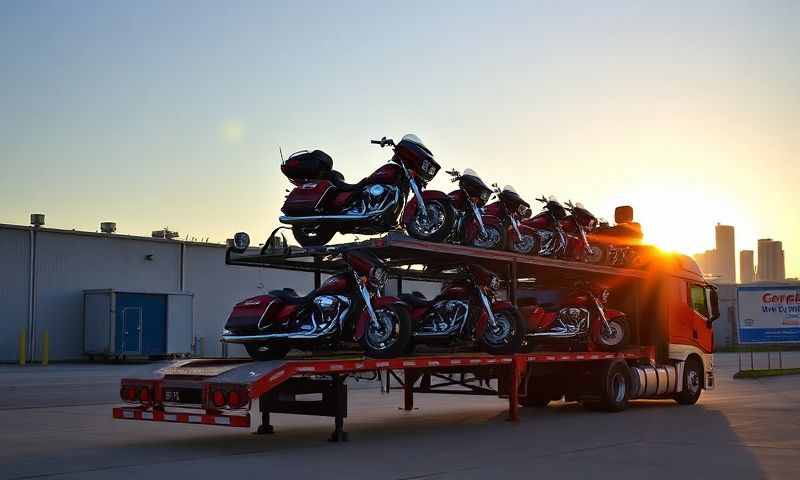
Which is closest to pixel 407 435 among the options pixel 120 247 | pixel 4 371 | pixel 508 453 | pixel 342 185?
pixel 508 453

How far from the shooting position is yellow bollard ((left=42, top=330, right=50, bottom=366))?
116 ft

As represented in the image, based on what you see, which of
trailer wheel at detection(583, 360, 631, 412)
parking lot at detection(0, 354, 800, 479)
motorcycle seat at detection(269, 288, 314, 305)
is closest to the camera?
parking lot at detection(0, 354, 800, 479)

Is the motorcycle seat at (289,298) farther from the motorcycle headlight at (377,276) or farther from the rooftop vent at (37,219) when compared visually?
the rooftop vent at (37,219)

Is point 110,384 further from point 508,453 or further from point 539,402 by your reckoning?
point 508,453

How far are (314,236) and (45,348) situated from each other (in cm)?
2436

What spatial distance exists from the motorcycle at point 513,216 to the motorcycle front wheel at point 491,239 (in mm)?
298

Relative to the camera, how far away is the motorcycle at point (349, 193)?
44.5 feet

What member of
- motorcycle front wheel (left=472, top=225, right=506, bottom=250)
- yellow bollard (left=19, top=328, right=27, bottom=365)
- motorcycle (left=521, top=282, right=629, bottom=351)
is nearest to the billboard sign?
motorcycle (left=521, top=282, right=629, bottom=351)

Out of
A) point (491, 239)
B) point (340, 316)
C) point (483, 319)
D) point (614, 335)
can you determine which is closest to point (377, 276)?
point (340, 316)

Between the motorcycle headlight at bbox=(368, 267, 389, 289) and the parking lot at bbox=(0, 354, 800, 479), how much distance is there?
201 centimetres

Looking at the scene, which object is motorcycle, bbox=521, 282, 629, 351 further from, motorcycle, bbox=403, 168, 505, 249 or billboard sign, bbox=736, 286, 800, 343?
billboard sign, bbox=736, 286, 800, 343

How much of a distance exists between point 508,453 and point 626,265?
8.32m

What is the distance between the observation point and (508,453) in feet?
38.0

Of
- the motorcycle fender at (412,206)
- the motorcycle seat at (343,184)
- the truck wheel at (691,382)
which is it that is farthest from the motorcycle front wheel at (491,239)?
the truck wheel at (691,382)
